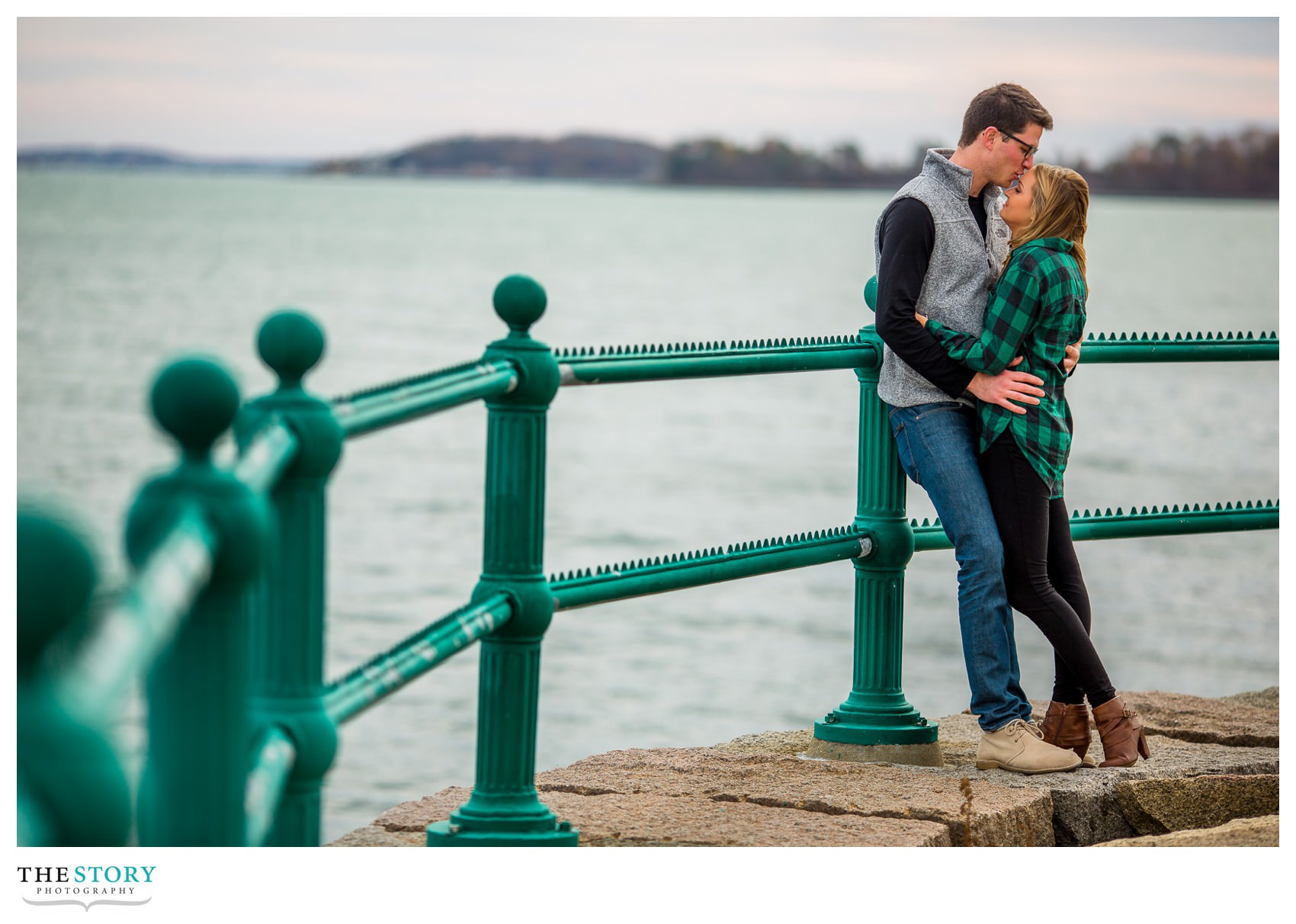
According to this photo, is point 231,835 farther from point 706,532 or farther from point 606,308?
point 606,308

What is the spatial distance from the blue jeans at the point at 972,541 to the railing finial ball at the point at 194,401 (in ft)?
8.45

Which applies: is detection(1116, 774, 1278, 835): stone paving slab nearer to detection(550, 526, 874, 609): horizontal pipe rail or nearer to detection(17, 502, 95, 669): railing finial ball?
detection(550, 526, 874, 609): horizontal pipe rail

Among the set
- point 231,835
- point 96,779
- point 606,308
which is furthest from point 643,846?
point 606,308

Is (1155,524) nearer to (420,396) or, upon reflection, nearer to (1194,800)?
(1194,800)

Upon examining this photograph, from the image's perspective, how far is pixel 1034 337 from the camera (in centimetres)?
387

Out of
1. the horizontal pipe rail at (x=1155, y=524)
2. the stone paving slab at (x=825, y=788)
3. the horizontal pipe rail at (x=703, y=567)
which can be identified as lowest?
the stone paving slab at (x=825, y=788)

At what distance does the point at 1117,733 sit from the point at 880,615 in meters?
0.62

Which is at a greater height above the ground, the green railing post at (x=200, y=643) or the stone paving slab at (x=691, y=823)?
the green railing post at (x=200, y=643)

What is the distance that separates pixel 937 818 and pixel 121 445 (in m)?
33.9

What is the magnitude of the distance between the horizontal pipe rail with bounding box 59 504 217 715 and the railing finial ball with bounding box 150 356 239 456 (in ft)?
0.25

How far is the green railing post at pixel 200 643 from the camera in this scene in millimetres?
1470

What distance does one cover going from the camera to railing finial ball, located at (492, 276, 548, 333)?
314cm

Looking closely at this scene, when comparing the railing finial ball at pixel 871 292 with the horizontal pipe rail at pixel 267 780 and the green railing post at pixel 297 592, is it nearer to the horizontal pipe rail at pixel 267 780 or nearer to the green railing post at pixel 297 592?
the green railing post at pixel 297 592

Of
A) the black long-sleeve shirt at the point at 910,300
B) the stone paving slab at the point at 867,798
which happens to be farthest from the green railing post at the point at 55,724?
the black long-sleeve shirt at the point at 910,300
